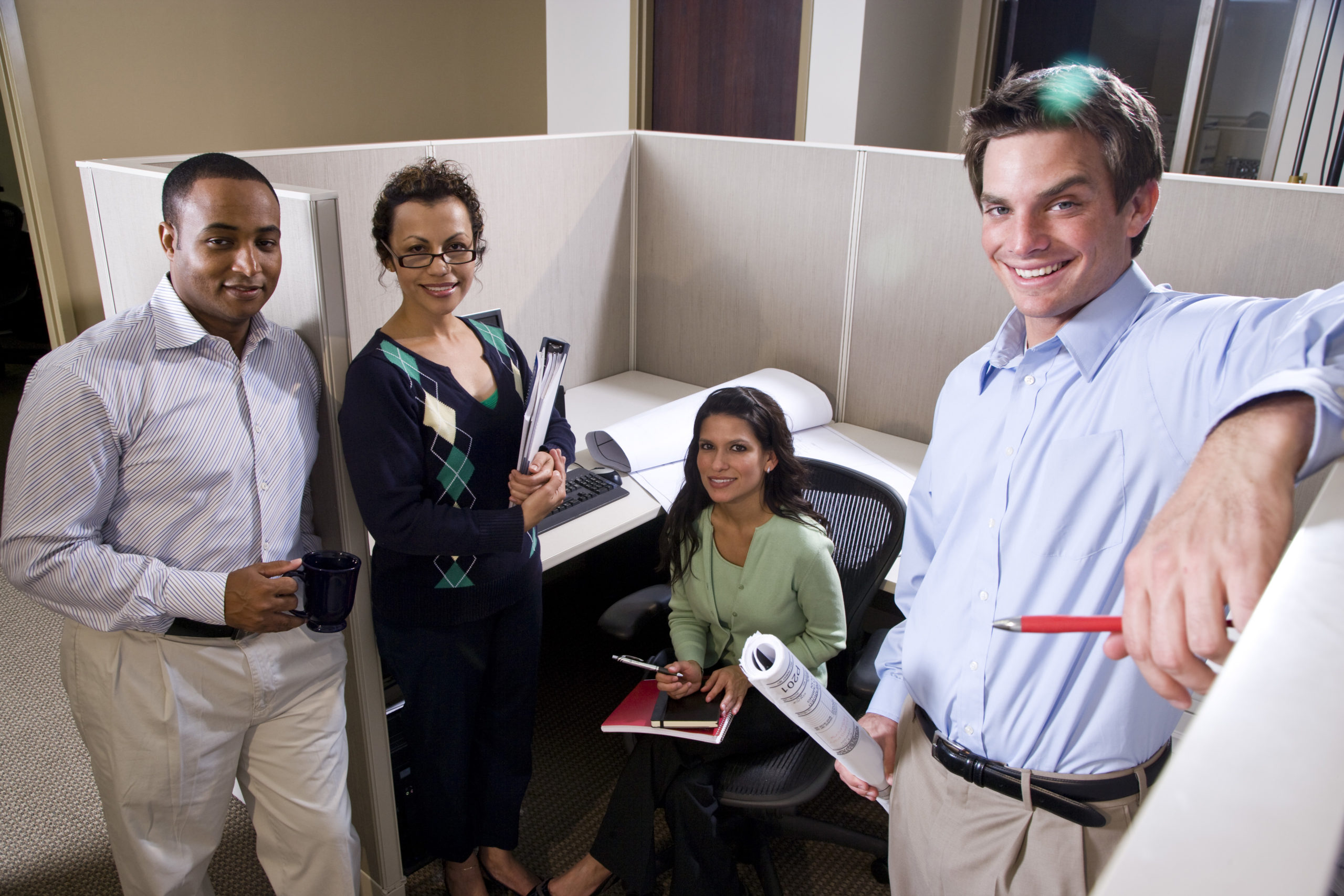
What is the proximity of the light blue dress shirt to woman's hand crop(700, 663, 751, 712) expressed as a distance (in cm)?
57

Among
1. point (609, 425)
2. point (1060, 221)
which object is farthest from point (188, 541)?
point (609, 425)

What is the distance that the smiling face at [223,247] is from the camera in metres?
1.19

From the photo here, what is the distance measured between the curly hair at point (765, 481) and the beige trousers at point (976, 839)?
0.62 metres

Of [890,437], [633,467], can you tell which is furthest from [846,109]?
[633,467]

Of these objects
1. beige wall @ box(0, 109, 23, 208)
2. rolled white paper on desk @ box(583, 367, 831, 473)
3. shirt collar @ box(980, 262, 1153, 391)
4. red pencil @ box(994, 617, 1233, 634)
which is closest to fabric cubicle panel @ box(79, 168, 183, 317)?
rolled white paper on desk @ box(583, 367, 831, 473)

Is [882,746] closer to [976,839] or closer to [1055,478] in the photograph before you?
[976,839]

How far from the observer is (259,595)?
3.92ft

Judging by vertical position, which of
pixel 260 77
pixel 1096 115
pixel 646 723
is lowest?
pixel 646 723

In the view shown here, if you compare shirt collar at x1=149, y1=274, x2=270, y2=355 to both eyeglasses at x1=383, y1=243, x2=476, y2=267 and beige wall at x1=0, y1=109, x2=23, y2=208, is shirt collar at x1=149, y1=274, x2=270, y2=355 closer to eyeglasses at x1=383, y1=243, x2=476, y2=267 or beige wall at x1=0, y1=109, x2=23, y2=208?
eyeglasses at x1=383, y1=243, x2=476, y2=267

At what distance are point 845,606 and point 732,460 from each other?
0.35 metres

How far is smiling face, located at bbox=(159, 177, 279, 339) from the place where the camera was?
3.90 ft

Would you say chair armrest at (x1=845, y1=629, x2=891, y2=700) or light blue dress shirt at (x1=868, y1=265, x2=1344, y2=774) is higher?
light blue dress shirt at (x1=868, y1=265, x2=1344, y2=774)

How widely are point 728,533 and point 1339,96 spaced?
9.67 ft

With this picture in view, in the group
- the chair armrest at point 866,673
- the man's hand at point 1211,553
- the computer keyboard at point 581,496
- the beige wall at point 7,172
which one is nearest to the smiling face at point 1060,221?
the man's hand at point 1211,553
